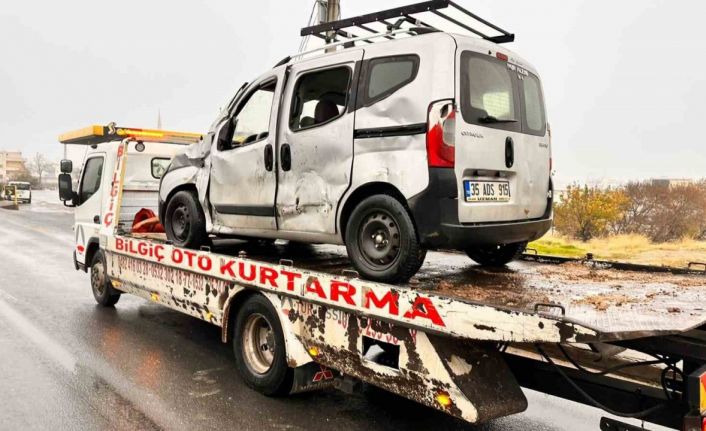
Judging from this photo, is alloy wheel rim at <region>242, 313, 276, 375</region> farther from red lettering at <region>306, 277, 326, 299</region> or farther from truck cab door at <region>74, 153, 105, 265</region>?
truck cab door at <region>74, 153, 105, 265</region>

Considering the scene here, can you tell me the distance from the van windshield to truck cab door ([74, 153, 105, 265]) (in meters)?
5.50

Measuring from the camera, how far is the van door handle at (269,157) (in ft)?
15.7

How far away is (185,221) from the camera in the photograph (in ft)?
18.7

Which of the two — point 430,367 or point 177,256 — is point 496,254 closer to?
point 430,367

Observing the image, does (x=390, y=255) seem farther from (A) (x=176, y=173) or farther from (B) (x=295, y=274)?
(A) (x=176, y=173)

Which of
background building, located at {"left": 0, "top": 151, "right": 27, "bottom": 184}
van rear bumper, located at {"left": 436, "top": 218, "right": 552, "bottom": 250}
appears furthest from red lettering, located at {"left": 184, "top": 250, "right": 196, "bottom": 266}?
background building, located at {"left": 0, "top": 151, "right": 27, "bottom": 184}

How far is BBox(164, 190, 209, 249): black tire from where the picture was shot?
5594 millimetres

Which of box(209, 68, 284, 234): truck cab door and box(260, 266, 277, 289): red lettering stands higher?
box(209, 68, 284, 234): truck cab door

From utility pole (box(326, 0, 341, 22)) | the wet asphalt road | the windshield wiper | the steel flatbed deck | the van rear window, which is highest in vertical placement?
utility pole (box(326, 0, 341, 22))

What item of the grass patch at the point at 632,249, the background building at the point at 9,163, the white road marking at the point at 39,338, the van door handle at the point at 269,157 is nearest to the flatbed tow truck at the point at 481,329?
the van door handle at the point at 269,157

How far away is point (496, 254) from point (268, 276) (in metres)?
2.15

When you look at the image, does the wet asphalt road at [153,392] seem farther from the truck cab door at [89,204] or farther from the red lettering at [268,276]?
the truck cab door at [89,204]

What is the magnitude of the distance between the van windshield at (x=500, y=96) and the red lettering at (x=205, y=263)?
103 inches

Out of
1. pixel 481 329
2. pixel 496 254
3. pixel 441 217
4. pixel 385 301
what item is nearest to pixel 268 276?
pixel 385 301
